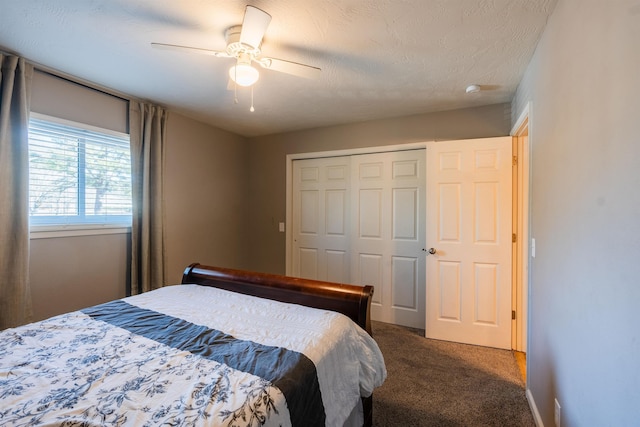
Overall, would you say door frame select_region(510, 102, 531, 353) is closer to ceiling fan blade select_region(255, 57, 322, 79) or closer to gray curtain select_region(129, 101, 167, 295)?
ceiling fan blade select_region(255, 57, 322, 79)

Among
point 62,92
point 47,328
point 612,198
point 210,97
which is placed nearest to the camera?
point 612,198

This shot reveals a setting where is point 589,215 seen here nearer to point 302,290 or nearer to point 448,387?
point 302,290

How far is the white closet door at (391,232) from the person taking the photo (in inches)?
126

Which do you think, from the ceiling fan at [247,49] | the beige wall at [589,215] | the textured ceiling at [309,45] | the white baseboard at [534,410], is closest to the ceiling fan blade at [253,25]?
the ceiling fan at [247,49]

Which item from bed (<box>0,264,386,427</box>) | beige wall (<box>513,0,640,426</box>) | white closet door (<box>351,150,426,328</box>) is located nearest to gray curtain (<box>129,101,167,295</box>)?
bed (<box>0,264,386,427</box>)

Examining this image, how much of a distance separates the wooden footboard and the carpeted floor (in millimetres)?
342

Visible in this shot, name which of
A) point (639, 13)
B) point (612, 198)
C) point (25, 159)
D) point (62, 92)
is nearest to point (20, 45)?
point (62, 92)

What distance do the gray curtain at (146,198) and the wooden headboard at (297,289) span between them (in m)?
0.79

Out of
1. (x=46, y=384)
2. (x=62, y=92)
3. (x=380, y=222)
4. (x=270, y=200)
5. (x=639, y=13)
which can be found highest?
(x=62, y=92)

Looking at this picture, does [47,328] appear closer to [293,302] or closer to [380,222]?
[293,302]

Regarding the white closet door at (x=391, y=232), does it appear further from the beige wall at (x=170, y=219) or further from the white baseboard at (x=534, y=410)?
the beige wall at (x=170, y=219)

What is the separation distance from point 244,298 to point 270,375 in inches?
37.2

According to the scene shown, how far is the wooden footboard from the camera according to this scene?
1.65m

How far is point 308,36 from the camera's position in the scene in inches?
69.5
